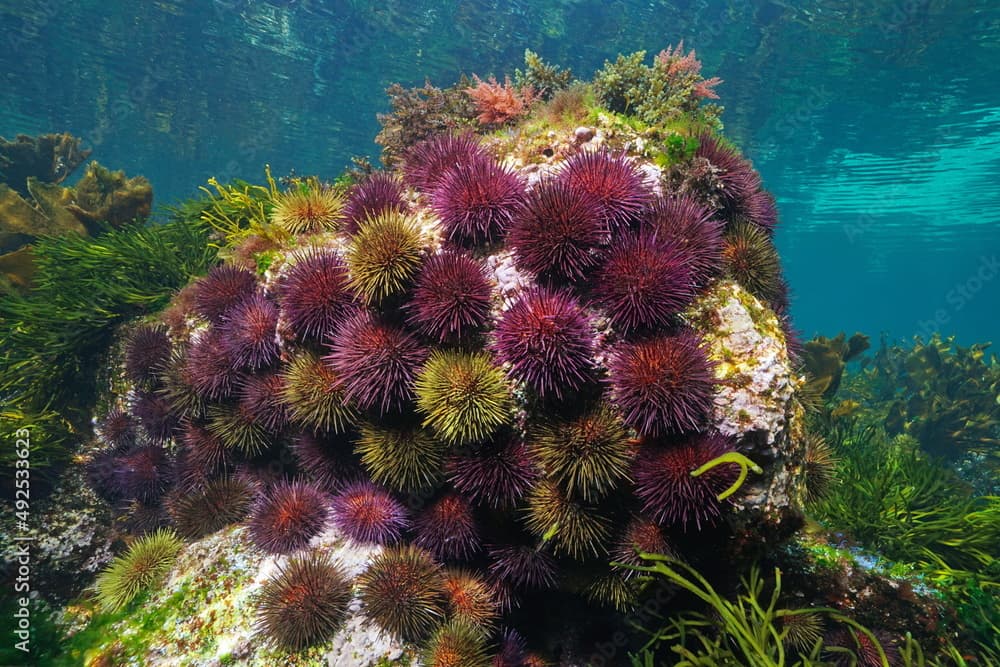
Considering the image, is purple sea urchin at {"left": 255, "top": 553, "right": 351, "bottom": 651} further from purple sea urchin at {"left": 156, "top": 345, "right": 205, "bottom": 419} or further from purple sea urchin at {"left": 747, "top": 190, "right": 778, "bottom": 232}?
purple sea urchin at {"left": 747, "top": 190, "right": 778, "bottom": 232}

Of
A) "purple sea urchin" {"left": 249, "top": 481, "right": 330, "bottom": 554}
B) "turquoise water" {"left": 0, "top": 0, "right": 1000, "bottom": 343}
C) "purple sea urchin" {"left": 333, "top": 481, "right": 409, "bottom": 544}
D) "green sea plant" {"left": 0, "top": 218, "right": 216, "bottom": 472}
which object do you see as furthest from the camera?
"turquoise water" {"left": 0, "top": 0, "right": 1000, "bottom": 343}

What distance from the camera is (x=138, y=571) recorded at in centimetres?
494

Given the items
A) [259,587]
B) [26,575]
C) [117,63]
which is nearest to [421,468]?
[259,587]

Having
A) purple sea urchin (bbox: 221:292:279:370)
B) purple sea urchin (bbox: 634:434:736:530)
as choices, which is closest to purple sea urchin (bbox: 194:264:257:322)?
purple sea urchin (bbox: 221:292:279:370)

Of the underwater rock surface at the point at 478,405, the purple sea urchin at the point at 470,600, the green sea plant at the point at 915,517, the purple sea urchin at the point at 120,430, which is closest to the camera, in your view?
the underwater rock surface at the point at 478,405

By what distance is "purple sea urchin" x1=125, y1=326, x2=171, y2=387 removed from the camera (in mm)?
5891

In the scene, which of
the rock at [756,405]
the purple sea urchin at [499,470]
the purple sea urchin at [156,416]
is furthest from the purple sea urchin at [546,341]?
the purple sea urchin at [156,416]

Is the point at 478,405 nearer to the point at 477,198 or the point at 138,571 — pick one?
the point at 477,198

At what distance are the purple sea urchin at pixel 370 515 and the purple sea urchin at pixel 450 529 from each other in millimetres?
299

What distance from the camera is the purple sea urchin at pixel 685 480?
3.29m

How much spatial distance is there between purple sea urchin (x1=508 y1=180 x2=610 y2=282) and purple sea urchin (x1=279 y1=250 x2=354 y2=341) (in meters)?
1.73

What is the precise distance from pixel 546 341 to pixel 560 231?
2.98ft

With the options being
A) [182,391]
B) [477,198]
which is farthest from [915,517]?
[182,391]

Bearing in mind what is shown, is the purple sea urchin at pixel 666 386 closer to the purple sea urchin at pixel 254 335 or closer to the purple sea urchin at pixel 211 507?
the purple sea urchin at pixel 254 335
